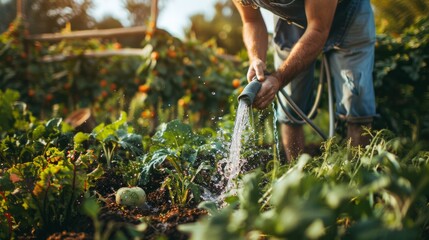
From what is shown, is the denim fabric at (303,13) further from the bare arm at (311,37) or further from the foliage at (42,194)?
the foliage at (42,194)

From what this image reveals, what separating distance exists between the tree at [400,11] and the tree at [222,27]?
4.82m

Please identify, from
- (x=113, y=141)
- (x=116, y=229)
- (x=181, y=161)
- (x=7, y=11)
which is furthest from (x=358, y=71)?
(x=7, y=11)

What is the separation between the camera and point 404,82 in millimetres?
3514

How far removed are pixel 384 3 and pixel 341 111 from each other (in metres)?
6.93

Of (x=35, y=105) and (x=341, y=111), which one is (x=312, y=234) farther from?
(x=35, y=105)

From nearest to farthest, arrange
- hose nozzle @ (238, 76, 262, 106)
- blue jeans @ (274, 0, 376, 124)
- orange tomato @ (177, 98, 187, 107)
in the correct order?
hose nozzle @ (238, 76, 262, 106)
blue jeans @ (274, 0, 376, 124)
orange tomato @ (177, 98, 187, 107)

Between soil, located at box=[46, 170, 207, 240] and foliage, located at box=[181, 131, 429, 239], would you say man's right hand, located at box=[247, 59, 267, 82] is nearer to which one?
soil, located at box=[46, 170, 207, 240]

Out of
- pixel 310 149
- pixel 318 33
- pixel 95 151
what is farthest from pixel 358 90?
pixel 95 151

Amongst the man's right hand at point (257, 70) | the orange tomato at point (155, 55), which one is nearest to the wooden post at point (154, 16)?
the orange tomato at point (155, 55)

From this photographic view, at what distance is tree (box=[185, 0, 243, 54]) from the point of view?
1352 cm

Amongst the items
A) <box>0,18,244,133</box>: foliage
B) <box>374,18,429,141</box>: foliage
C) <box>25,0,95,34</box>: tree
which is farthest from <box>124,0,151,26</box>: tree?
<box>374,18,429,141</box>: foliage

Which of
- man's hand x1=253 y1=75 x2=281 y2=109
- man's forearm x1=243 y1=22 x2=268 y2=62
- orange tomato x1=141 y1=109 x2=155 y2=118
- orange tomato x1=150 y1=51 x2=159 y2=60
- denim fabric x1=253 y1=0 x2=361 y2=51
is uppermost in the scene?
denim fabric x1=253 y1=0 x2=361 y2=51

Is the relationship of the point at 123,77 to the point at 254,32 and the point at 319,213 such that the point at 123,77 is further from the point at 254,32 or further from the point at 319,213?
the point at 319,213

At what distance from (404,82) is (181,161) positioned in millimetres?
2124
